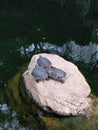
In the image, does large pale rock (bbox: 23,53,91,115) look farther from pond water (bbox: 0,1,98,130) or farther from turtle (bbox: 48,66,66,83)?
pond water (bbox: 0,1,98,130)

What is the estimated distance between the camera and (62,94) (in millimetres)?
4426

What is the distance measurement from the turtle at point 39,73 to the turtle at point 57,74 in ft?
Answer: 0.23

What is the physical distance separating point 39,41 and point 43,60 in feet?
8.10

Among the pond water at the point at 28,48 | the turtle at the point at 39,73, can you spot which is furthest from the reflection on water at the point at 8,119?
the turtle at the point at 39,73

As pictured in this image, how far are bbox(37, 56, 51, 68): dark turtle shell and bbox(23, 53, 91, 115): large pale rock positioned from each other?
0.16m

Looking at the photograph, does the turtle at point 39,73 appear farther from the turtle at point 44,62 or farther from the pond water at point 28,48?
the pond water at point 28,48

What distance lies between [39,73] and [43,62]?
26cm

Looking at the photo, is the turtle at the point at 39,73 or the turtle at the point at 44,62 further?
the turtle at the point at 44,62

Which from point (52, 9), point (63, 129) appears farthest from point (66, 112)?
point (52, 9)

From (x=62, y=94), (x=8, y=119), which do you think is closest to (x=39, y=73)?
(x=62, y=94)

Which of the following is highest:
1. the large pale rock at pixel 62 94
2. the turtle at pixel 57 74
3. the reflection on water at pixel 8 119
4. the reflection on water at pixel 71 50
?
the turtle at pixel 57 74

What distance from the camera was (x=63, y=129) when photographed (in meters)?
4.24

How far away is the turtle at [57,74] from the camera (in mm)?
4542

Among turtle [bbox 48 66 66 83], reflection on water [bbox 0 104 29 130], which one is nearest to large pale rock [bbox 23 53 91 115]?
turtle [bbox 48 66 66 83]
